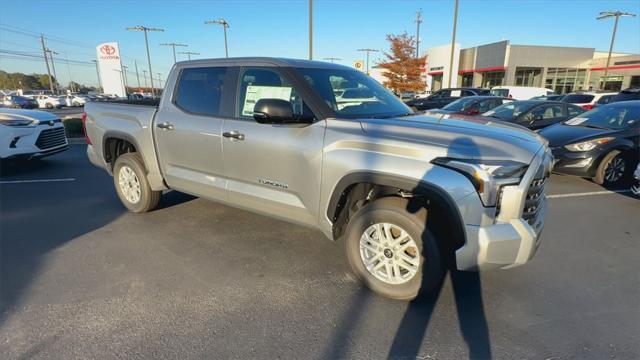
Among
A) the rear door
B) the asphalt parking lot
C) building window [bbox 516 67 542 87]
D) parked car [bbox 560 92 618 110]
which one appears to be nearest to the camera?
the asphalt parking lot

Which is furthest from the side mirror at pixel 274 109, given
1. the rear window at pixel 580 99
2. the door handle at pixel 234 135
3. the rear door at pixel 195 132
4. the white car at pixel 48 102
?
the white car at pixel 48 102

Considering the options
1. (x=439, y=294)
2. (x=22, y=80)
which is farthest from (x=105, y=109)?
(x=22, y=80)

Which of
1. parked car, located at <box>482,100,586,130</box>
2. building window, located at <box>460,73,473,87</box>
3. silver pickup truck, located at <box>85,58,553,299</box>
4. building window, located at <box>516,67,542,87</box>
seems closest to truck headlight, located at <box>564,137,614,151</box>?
parked car, located at <box>482,100,586,130</box>

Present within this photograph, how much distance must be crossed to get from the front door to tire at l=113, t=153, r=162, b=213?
1557mm

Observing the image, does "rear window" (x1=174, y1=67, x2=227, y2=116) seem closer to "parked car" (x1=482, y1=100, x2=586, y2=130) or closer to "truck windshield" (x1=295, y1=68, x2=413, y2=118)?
"truck windshield" (x1=295, y1=68, x2=413, y2=118)

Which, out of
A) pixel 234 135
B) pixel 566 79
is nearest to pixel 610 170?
pixel 234 135

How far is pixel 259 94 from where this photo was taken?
3.58 metres

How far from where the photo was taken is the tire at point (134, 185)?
462cm

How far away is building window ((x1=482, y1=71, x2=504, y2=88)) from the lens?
44.3 meters

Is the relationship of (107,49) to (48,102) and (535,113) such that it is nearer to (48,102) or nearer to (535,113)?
(48,102)

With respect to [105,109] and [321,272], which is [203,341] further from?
[105,109]

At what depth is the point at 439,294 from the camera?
3055 mm

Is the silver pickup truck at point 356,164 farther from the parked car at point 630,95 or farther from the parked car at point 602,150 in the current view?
the parked car at point 630,95

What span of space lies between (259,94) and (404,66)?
2843 cm
